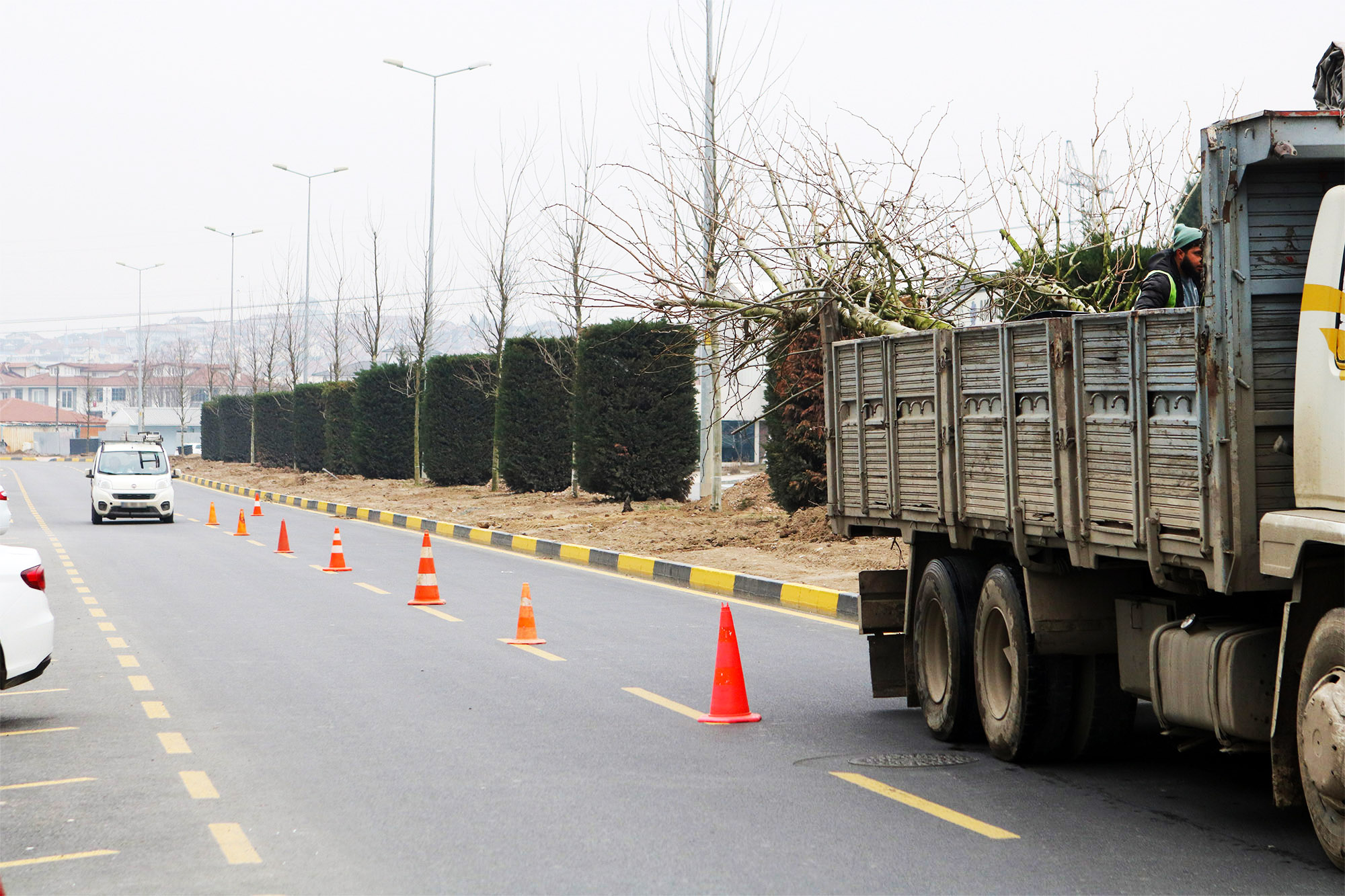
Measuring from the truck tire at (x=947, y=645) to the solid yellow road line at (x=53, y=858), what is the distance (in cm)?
423

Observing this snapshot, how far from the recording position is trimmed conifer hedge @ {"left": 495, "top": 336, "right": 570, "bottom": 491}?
34.1 metres

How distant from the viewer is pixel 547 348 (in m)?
Answer: 34.2

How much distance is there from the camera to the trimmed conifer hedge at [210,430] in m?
80.4

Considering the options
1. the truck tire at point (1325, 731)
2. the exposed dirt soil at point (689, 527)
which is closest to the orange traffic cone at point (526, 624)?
the exposed dirt soil at point (689, 527)

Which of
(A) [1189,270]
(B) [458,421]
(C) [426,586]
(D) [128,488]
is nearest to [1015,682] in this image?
(A) [1189,270]

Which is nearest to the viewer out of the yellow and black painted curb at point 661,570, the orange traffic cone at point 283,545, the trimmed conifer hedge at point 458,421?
the yellow and black painted curb at point 661,570

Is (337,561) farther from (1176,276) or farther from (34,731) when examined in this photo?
(1176,276)

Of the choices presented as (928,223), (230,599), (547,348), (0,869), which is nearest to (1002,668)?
(0,869)

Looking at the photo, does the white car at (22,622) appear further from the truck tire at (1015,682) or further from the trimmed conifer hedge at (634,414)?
the trimmed conifer hedge at (634,414)

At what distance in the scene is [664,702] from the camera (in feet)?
31.0

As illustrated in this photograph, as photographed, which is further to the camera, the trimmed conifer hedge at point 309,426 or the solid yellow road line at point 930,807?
the trimmed conifer hedge at point 309,426

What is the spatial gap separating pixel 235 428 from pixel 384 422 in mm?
30962

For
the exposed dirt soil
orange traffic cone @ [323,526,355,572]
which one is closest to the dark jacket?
the exposed dirt soil

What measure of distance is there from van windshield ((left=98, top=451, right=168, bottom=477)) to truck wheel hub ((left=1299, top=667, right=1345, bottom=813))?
28.7 meters
